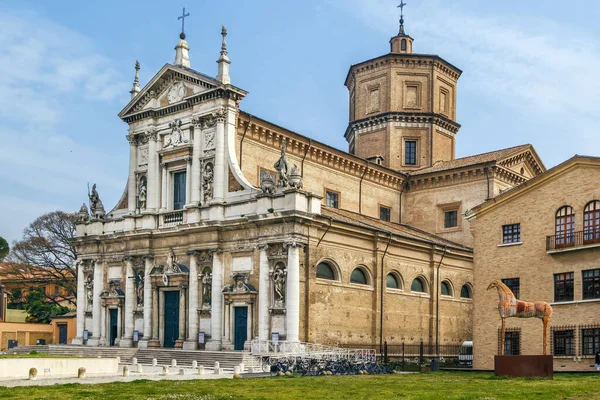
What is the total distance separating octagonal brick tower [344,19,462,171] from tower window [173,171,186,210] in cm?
1732

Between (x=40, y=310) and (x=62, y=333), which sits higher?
(x=40, y=310)

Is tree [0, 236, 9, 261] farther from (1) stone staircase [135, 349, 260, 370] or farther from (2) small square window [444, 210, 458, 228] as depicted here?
(2) small square window [444, 210, 458, 228]

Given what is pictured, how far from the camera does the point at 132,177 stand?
1853 inches

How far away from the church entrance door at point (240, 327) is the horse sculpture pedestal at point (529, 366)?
15764mm

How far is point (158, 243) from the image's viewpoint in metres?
44.3

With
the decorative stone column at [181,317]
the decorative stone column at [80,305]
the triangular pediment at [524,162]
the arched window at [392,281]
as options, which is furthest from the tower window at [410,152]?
the decorative stone column at [80,305]

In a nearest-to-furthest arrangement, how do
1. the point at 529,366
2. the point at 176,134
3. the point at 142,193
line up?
the point at 529,366 < the point at 176,134 < the point at 142,193

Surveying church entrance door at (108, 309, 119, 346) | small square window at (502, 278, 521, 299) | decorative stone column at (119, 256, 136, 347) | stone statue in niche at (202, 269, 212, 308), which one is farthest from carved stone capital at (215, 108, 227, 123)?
small square window at (502, 278, 521, 299)

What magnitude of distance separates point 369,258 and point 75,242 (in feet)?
63.9

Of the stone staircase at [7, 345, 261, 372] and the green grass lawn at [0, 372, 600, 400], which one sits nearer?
the green grass lawn at [0, 372, 600, 400]

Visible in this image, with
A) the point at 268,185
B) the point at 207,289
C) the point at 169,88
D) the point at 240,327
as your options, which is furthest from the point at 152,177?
the point at 240,327

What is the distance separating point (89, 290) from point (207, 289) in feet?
36.2

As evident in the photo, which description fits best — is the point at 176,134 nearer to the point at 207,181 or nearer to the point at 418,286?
the point at 207,181

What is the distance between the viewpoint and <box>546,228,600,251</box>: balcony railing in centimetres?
3391
